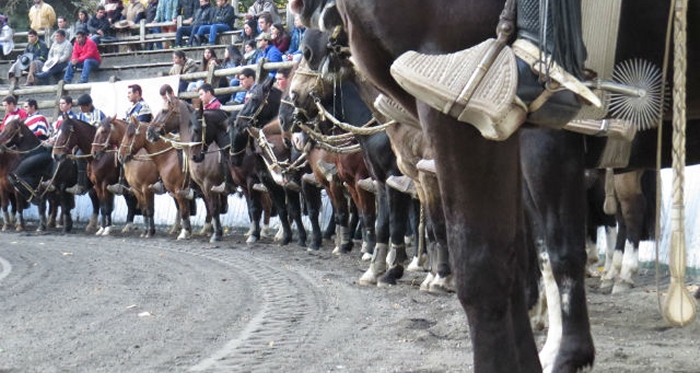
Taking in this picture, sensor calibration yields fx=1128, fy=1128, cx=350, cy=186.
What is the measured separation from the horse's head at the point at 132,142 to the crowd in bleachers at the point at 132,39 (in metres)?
2.99

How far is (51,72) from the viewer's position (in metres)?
34.7

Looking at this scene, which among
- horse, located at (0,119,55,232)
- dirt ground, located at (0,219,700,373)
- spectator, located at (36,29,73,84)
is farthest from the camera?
spectator, located at (36,29,73,84)

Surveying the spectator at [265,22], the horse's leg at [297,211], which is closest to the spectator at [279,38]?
the spectator at [265,22]

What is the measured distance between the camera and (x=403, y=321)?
8.57m

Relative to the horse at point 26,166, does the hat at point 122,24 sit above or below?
above

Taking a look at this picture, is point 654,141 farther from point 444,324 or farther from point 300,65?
point 300,65

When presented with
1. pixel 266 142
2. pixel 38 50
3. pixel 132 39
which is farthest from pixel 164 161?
pixel 38 50

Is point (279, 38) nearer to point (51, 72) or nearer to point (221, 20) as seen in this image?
point (221, 20)

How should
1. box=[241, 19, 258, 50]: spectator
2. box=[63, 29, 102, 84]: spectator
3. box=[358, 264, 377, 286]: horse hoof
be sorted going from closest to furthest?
box=[358, 264, 377, 286]: horse hoof < box=[241, 19, 258, 50]: spectator < box=[63, 29, 102, 84]: spectator

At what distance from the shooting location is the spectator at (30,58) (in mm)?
35525

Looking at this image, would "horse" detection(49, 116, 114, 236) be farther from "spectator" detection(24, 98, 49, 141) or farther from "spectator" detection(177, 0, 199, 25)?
"spectator" detection(177, 0, 199, 25)

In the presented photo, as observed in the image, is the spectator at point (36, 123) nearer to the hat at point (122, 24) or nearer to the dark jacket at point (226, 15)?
the dark jacket at point (226, 15)

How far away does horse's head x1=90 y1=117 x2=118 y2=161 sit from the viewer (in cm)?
2491

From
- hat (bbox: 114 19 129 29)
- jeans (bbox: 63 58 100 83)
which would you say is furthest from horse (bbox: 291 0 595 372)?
hat (bbox: 114 19 129 29)
